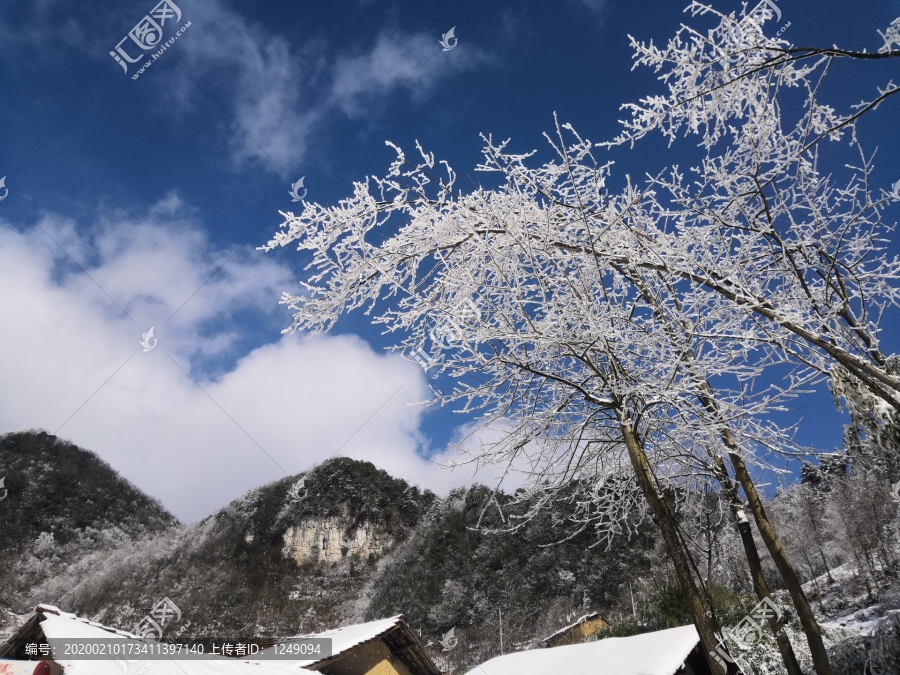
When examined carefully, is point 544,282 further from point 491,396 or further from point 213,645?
point 213,645

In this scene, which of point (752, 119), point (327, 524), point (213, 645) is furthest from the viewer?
point (327, 524)

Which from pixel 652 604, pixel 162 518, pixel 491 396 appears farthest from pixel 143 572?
pixel 491 396

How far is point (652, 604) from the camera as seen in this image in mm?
23516

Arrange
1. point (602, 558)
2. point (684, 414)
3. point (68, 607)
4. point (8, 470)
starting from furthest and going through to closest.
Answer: point (8, 470), point (68, 607), point (602, 558), point (684, 414)

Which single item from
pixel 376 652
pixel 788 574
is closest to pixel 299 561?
pixel 376 652

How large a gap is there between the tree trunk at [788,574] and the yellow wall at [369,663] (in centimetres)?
1111

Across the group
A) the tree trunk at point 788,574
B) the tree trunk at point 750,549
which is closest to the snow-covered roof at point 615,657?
the tree trunk at point 750,549

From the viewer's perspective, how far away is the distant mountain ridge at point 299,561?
142 ft

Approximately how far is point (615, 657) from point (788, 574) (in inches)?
353

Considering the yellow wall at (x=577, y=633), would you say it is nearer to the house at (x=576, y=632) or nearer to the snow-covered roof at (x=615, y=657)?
the house at (x=576, y=632)

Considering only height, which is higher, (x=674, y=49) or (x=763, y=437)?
(x=674, y=49)

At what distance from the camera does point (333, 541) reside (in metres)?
69.6

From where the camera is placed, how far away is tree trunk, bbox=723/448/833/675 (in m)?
4.16

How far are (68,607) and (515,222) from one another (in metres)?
64.1
